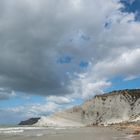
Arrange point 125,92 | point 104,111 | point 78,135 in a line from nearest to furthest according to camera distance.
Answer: point 78,135 < point 104,111 < point 125,92

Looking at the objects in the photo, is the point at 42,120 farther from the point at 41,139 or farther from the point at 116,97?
the point at 41,139

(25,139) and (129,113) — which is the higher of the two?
(129,113)

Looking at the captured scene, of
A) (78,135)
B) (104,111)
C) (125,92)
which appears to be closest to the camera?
(78,135)

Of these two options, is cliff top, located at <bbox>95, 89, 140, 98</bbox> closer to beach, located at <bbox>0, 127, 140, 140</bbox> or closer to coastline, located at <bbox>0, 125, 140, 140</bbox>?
beach, located at <bbox>0, 127, 140, 140</bbox>

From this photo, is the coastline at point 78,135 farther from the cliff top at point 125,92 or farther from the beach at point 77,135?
the cliff top at point 125,92

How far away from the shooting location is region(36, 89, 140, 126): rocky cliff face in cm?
9950

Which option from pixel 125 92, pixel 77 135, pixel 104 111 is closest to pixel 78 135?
pixel 77 135

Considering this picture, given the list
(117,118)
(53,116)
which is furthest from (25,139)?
(53,116)

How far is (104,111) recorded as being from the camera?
103m

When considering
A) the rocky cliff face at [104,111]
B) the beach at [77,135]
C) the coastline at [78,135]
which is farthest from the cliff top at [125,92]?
the coastline at [78,135]

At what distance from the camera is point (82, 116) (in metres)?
108

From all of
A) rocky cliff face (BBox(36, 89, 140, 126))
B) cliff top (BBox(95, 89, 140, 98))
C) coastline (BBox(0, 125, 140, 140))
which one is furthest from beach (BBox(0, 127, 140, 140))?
cliff top (BBox(95, 89, 140, 98))

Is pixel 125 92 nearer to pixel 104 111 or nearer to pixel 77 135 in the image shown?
pixel 104 111

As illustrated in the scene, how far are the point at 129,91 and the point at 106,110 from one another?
10.1 meters
